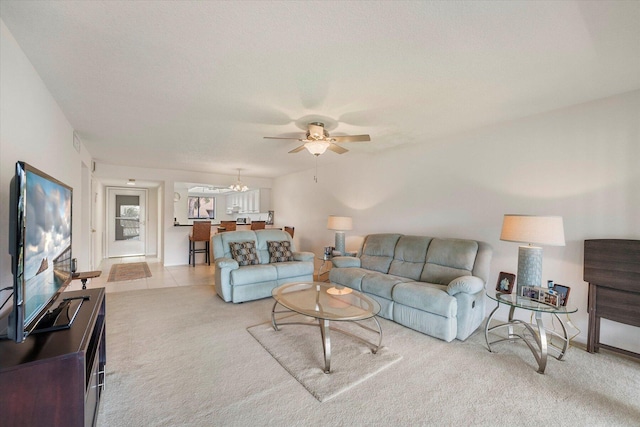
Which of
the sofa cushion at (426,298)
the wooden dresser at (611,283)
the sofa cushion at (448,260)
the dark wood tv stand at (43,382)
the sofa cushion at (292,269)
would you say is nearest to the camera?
the dark wood tv stand at (43,382)

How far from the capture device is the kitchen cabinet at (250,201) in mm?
8125

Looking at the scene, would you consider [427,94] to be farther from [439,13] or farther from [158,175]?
[158,175]

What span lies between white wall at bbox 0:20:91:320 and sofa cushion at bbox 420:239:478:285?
3513 millimetres

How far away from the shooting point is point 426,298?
9.25ft

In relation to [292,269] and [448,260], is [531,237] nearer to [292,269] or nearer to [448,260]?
[448,260]

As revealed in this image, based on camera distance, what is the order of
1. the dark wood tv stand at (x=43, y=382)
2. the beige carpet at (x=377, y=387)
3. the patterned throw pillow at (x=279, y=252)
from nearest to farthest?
1. the dark wood tv stand at (x=43, y=382)
2. the beige carpet at (x=377, y=387)
3. the patterned throw pillow at (x=279, y=252)

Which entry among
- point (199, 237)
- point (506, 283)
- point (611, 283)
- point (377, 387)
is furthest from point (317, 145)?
point (199, 237)

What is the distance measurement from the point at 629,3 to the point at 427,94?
1.22 meters

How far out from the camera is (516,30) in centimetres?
162

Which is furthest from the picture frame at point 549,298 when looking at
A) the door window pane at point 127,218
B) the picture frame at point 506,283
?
the door window pane at point 127,218

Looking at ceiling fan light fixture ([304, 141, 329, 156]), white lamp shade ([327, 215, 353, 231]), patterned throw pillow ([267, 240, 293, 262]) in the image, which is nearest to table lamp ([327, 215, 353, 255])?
white lamp shade ([327, 215, 353, 231])

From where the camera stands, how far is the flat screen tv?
3.57 ft

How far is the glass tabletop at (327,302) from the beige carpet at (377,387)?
1.50 ft

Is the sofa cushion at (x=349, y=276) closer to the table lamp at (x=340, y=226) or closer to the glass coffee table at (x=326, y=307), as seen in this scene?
the glass coffee table at (x=326, y=307)
